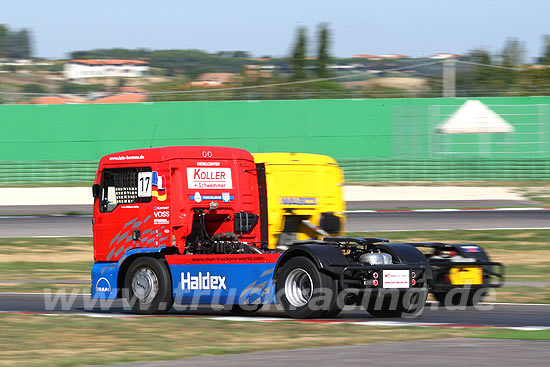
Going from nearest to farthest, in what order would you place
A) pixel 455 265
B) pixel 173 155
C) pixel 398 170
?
pixel 455 265
pixel 173 155
pixel 398 170

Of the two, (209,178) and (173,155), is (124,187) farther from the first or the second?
(209,178)

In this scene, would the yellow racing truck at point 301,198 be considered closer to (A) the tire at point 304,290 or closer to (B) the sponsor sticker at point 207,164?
(B) the sponsor sticker at point 207,164

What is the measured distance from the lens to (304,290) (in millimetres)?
10922

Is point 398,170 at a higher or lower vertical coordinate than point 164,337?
lower

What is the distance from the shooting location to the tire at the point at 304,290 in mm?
10625

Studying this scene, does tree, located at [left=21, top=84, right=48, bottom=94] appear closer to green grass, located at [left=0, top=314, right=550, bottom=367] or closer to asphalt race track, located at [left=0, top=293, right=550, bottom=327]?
asphalt race track, located at [left=0, top=293, right=550, bottom=327]

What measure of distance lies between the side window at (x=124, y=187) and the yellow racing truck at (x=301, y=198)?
1.80 meters

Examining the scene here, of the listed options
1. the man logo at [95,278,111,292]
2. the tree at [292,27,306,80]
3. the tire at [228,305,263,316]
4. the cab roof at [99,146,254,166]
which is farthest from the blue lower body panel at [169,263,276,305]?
the tree at [292,27,306,80]

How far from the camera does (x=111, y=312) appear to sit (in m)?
12.7

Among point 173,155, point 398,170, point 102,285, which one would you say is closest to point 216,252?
point 173,155

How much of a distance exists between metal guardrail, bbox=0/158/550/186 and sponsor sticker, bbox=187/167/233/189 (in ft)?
91.1

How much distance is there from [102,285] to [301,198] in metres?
3.02

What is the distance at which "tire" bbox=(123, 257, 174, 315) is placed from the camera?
12.0 metres

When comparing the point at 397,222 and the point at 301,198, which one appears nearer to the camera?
the point at 301,198
